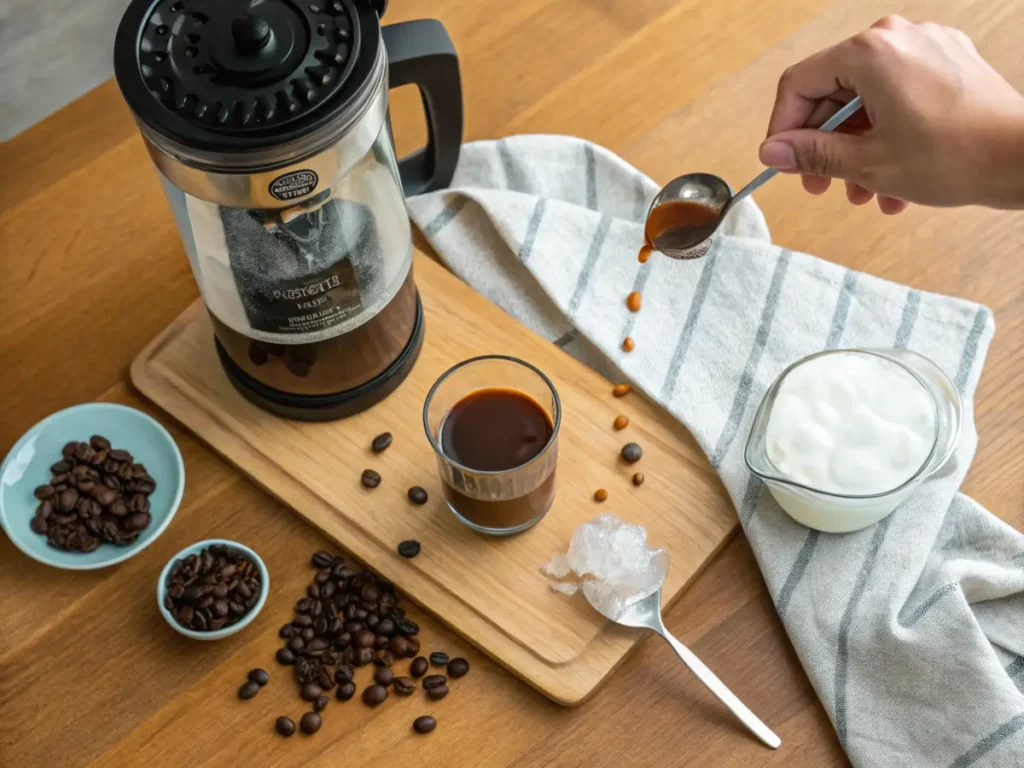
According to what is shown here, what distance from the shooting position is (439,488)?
114 centimetres

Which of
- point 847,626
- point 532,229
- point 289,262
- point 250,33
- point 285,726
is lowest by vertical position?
point 285,726

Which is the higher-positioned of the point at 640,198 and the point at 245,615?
the point at 640,198

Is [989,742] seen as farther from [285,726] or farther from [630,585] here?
[285,726]

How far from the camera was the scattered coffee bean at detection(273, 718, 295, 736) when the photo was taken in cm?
102

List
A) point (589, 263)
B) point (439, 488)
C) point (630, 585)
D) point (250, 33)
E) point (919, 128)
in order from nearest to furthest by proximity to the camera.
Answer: point (250, 33) < point (919, 128) < point (630, 585) < point (439, 488) < point (589, 263)

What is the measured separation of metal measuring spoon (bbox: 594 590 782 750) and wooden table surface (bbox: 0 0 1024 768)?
0.02 meters

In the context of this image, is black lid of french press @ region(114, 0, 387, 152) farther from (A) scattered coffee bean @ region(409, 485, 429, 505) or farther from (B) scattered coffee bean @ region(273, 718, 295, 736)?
(B) scattered coffee bean @ region(273, 718, 295, 736)

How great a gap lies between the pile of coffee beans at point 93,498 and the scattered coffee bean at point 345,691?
0.86ft

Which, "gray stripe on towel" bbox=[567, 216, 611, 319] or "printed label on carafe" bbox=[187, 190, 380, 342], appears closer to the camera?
"printed label on carafe" bbox=[187, 190, 380, 342]

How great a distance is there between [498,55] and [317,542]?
2.19 ft

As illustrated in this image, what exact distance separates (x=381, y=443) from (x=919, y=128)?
60 centimetres

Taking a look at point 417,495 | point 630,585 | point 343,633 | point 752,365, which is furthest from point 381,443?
point 752,365

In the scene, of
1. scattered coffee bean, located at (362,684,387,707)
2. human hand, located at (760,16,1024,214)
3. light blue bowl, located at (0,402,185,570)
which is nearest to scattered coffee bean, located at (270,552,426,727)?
scattered coffee bean, located at (362,684,387,707)

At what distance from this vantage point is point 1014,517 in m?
1.12
